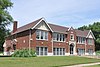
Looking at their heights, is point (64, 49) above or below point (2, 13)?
below

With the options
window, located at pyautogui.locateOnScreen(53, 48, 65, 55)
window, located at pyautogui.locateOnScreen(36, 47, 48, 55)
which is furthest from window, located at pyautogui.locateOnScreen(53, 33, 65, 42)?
window, located at pyautogui.locateOnScreen(36, 47, 48, 55)

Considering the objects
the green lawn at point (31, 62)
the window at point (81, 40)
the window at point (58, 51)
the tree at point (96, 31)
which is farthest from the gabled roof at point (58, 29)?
the green lawn at point (31, 62)

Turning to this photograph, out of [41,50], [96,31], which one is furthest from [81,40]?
[96,31]

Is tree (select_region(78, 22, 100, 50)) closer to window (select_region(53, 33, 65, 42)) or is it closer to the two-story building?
the two-story building

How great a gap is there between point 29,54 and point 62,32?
563 inches

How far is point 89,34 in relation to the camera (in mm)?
61500

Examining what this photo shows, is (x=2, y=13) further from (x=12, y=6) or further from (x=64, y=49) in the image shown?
(x=64, y=49)

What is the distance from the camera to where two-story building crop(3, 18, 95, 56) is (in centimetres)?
4453

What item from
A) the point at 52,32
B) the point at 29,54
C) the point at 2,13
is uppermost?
the point at 2,13

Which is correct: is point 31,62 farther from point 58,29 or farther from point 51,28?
point 58,29

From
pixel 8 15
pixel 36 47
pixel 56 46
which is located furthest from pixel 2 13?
pixel 56 46

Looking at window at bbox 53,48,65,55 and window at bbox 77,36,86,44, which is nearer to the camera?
window at bbox 53,48,65,55

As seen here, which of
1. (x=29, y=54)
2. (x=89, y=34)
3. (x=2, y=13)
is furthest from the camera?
(x=89, y=34)

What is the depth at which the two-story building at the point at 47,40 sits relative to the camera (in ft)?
146
